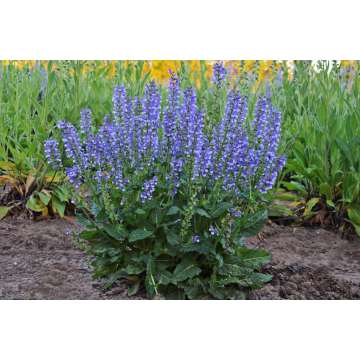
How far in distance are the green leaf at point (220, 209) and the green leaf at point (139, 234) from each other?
0.37 meters

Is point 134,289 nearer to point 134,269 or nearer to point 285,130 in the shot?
point 134,269

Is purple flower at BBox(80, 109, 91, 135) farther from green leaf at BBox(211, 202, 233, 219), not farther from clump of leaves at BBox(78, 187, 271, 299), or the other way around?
green leaf at BBox(211, 202, 233, 219)

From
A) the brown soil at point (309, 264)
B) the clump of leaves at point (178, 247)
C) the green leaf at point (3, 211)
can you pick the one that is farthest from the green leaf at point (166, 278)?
the green leaf at point (3, 211)

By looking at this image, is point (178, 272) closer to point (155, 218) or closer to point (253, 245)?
point (155, 218)

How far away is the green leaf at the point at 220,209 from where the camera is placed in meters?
3.31

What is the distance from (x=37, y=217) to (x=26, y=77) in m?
1.37

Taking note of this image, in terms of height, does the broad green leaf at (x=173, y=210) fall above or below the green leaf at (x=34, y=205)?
above

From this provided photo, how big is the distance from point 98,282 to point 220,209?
1018mm

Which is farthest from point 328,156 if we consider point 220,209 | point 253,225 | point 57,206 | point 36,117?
point 36,117

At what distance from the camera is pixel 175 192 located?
339cm

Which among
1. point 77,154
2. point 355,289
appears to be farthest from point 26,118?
point 355,289

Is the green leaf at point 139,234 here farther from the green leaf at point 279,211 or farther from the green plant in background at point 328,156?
the green leaf at point 279,211

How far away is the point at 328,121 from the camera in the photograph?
487 cm

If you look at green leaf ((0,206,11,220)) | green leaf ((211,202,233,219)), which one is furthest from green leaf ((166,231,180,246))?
green leaf ((0,206,11,220))
